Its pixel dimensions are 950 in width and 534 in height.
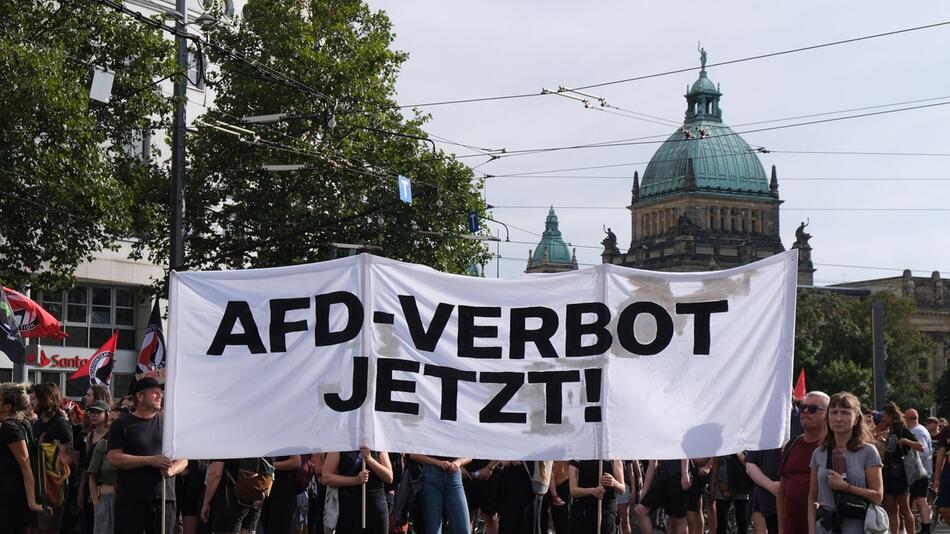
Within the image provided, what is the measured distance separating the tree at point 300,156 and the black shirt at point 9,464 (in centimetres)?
2667

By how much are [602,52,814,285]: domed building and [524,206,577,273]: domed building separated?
80.0 feet

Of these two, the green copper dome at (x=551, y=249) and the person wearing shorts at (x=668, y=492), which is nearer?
the person wearing shorts at (x=668, y=492)

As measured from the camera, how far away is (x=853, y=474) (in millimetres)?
9930

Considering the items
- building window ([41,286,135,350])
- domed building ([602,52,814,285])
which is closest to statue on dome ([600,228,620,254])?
A: domed building ([602,52,814,285])

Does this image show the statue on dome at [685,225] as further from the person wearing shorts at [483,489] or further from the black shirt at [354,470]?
the black shirt at [354,470]

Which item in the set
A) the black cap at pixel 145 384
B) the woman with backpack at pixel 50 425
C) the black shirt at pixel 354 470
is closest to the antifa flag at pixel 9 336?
the woman with backpack at pixel 50 425

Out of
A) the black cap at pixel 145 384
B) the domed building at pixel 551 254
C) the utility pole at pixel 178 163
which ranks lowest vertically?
the black cap at pixel 145 384

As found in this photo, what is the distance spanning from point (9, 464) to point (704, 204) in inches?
5606

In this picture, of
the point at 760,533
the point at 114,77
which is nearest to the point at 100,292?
the point at 114,77

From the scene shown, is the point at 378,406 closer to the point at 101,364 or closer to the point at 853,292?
the point at 101,364

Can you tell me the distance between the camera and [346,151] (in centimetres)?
3938

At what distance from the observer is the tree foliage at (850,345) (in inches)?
3738

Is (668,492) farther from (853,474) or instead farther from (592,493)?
(853,474)

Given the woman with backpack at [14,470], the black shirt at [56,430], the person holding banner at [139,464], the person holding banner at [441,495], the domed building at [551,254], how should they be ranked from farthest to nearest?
the domed building at [551,254]
the black shirt at [56,430]
the person holding banner at [441,495]
the woman with backpack at [14,470]
the person holding banner at [139,464]
